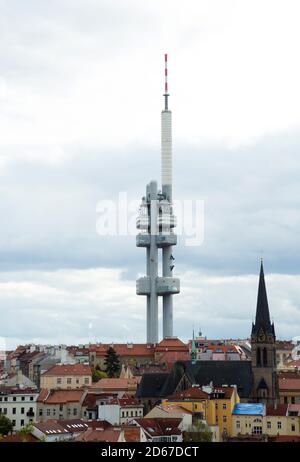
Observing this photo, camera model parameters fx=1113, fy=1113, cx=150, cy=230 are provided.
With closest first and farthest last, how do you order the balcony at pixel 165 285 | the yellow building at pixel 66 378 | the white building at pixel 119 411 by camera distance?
the white building at pixel 119 411
the yellow building at pixel 66 378
the balcony at pixel 165 285

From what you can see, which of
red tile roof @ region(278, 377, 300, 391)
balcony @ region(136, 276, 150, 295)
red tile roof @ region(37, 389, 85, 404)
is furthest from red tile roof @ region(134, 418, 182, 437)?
balcony @ region(136, 276, 150, 295)

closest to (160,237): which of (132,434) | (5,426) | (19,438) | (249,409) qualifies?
(249,409)

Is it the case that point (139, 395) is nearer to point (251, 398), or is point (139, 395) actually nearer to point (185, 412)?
point (251, 398)

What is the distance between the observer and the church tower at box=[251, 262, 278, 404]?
102 metres

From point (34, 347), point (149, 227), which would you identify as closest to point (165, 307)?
point (149, 227)

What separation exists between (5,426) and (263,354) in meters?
30.8

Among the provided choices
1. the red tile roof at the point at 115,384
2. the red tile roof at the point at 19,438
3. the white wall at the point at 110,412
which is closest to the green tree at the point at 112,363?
the red tile roof at the point at 115,384

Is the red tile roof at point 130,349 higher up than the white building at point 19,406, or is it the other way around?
the red tile roof at point 130,349

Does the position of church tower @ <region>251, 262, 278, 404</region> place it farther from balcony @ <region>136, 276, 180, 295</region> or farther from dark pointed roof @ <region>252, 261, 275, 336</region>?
balcony @ <region>136, 276, 180, 295</region>

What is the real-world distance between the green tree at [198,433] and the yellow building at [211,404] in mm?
6260

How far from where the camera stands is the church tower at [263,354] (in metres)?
102

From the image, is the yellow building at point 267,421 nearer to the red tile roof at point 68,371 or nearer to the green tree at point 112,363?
the red tile roof at point 68,371
